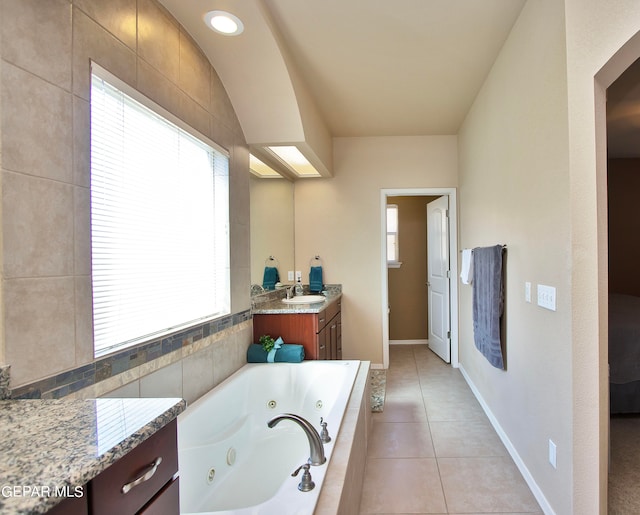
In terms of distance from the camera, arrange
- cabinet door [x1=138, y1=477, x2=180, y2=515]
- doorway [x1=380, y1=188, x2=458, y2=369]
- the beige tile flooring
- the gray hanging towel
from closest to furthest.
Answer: cabinet door [x1=138, y1=477, x2=180, y2=515], the beige tile flooring, the gray hanging towel, doorway [x1=380, y1=188, x2=458, y2=369]

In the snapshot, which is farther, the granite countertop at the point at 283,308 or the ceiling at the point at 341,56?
the granite countertop at the point at 283,308

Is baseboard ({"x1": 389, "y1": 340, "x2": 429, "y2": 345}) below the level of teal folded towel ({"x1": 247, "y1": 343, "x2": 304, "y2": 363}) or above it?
below

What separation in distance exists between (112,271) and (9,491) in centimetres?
104

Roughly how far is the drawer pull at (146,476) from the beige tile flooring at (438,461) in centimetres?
147

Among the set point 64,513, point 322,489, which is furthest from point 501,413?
point 64,513

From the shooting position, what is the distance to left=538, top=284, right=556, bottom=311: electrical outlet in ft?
5.45

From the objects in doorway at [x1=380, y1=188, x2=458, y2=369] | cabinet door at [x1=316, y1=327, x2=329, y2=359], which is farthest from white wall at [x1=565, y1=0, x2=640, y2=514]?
doorway at [x1=380, y1=188, x2=458, y2=369]

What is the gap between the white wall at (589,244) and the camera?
50.4 inches

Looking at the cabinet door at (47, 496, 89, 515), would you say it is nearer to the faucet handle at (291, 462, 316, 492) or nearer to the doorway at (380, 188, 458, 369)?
the faucet handle at (291, 462, 316, 492)

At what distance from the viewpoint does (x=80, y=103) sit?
126 centimetres

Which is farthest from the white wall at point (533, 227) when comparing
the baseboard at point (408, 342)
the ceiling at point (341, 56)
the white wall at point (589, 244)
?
the baseboard at point (408, 342)

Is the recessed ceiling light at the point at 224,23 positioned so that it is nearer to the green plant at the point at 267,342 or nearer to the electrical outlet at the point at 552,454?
the green plant at the point at 267,342

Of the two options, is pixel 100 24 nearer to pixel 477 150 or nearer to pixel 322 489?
pixel 322 489

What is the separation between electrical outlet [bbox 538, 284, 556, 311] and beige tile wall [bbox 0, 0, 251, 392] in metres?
1.90
